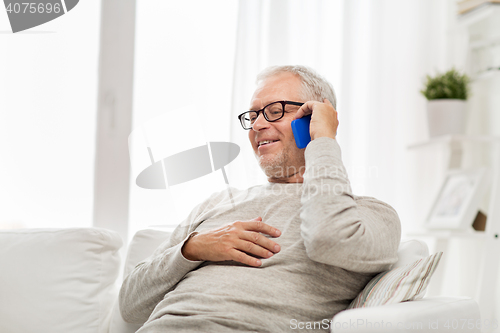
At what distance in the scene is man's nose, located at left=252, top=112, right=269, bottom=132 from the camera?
127 centimetres

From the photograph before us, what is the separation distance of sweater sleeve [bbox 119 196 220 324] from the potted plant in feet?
4.68

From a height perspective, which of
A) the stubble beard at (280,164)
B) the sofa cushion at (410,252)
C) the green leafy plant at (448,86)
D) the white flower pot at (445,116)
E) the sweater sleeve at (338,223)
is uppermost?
the green leafy plant at (448,86)

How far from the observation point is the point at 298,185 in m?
1.20

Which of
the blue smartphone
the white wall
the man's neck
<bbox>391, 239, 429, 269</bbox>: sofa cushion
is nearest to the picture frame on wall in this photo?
<bbox>391, 239, 429, 269</bbox>: sofa cushion

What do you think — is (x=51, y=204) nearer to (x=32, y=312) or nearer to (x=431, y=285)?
(x=32, y=312)

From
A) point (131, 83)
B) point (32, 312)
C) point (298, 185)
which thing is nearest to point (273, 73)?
point (298, 185)

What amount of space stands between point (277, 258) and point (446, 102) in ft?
4.84

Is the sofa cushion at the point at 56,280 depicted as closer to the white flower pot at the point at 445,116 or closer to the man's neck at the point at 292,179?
the man's neck at the point at 292,179

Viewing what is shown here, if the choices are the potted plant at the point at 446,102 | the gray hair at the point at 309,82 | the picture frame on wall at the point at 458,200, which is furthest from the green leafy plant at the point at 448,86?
the gray hair at the point at 309,82

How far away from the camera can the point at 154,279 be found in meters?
1.09

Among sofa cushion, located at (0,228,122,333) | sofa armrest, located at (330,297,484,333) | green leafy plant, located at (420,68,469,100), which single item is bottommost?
sofa cushion, located at (0,228,122,333)

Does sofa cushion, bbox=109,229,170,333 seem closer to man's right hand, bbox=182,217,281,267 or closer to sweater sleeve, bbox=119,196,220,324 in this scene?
sweater sleeve, bbox=119,196,220,324

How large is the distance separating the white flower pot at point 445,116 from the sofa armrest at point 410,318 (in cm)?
139

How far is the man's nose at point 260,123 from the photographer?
1271 millimetres
